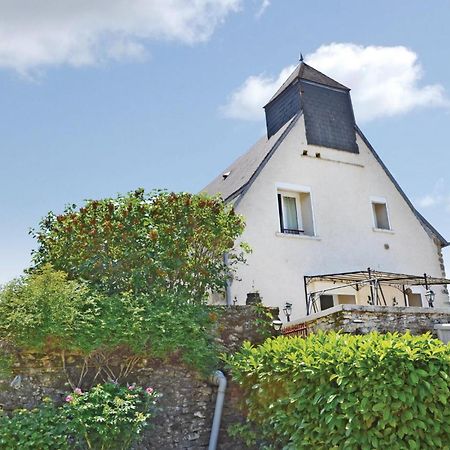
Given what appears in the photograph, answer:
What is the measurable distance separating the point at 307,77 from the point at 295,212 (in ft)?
14.3

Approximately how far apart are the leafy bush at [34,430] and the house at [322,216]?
6.75 metres

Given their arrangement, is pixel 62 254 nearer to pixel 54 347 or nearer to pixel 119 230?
pixel 119 230

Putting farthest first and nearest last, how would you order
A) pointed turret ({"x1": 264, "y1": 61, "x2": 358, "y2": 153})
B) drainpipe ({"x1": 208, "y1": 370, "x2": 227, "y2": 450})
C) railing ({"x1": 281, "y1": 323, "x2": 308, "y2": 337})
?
pointed turret ({"x1": 264, "y1": 61, "x2": 358, "y2": 153}) → railing ({"x1": 281, "y1": 323, "x2": 308, "y2": 337}) → drainpipe ({"x1": 208, "y1": 370, "x2": 227, "y2": 450})

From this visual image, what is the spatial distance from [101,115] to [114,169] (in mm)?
1049

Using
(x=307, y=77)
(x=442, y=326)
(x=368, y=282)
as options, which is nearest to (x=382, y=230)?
(x=368, y=282)

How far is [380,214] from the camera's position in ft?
55.0

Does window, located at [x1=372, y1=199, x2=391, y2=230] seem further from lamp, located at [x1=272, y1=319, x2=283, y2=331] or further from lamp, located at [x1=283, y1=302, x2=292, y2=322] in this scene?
lamp, located at [x1=272, y1=319, x2=283, y2=331]

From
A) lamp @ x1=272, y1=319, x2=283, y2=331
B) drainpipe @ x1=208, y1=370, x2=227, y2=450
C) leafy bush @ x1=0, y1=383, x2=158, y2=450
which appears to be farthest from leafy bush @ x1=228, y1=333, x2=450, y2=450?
lamp @ x1=272, y1=319, x2=283, y2=331

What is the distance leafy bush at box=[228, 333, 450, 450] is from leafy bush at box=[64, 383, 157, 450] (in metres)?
1.87

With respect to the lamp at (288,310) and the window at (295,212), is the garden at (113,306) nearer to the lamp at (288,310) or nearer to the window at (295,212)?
the lamp at (288,310)

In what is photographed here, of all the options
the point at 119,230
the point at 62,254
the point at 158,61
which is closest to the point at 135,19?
the point at 158,61

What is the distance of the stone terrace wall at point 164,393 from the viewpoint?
7.10 m

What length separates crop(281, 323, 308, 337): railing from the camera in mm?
9797

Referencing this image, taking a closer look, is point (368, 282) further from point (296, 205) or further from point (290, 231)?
point (296, 205)
